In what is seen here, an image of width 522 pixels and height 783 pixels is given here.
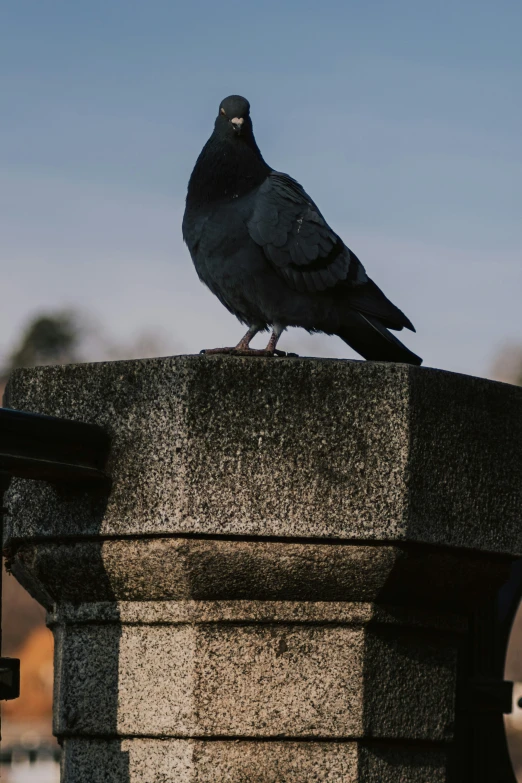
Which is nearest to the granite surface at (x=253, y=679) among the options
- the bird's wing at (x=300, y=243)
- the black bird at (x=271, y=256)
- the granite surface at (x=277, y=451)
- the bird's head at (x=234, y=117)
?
the granite surface at (x=277, y=451)

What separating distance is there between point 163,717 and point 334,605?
40cm

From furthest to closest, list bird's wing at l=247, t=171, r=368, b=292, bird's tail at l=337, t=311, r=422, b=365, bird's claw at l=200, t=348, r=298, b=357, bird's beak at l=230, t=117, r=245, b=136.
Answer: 1. bird's beak at l=230, t=117, r=245, b=136
2. bird's tail at l=337, t=311, r=422, b=365
3. bird's wing at l=247, t=171, r=368, b=292
4. bird's claw at l=200, t=348, r=298, b=357

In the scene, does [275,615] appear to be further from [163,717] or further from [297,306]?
[297,306]

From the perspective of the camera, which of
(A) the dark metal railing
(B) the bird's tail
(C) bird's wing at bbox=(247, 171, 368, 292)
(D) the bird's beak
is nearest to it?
(A) the dark metal railing

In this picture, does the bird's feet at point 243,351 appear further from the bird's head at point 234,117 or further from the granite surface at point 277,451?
the bird's head at point 234,117

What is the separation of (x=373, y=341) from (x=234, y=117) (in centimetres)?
97

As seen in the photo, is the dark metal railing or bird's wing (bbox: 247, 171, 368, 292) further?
bird's wing (bbox: 247, 171, 368, 292)

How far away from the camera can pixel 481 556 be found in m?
2.67

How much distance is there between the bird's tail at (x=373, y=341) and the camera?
409 centimetres

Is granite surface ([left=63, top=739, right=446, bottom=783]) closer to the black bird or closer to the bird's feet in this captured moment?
the bird's feet

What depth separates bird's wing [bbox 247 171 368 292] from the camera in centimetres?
392

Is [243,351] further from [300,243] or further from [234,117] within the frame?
[234,117]

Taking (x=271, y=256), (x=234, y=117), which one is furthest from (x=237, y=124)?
(x=271, y=256)

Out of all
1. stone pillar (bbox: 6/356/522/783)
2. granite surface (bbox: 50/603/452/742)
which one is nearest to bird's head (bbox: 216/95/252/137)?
stone pillar (bbox: 6/356/522/783)
